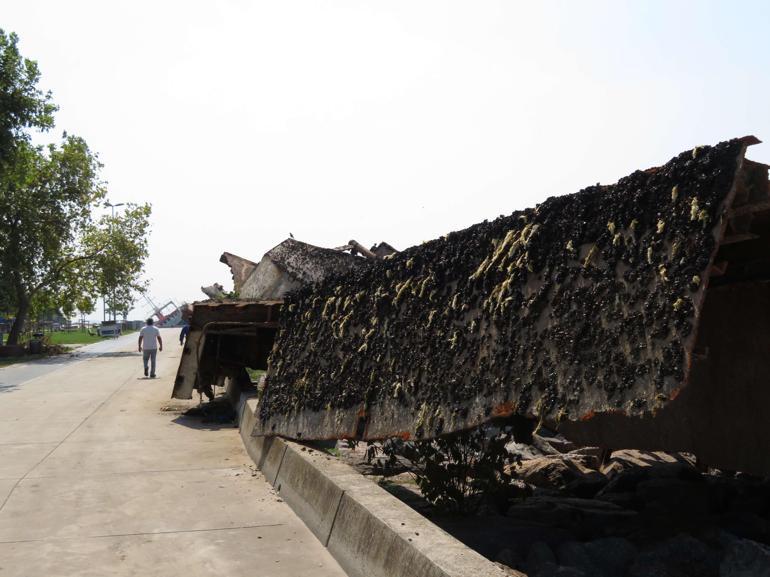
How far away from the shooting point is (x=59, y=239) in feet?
129

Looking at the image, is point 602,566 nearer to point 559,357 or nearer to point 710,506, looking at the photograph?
point 559,357

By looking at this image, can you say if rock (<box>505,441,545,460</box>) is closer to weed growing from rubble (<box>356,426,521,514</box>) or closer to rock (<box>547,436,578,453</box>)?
rock (<box>547,436,578,453</box>)

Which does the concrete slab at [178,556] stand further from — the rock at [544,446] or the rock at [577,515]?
the rock at [544,446]

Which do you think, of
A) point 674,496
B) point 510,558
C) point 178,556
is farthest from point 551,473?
point 178,556

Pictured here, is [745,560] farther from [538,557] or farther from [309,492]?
[309,492]

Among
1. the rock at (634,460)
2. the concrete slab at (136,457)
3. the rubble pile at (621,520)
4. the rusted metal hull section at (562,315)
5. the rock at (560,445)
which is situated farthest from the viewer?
the rock at (560,445)

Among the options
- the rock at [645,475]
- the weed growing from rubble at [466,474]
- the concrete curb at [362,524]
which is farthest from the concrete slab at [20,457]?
the rock at [645,475]

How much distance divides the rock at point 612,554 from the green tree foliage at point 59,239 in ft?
92.5

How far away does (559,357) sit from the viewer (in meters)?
4.05

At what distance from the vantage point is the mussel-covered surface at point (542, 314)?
11.3ft

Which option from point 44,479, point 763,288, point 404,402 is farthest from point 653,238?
point 44,479

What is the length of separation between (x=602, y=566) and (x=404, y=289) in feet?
8.14

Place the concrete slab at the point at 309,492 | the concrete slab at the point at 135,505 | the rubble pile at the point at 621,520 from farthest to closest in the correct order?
1. the concrete slab at the point at 135,505
2. the concrete slab at the point at 309,492
3. the rubble pile at the point at 621,520

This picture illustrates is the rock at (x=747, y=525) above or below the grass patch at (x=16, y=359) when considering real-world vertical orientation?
below
